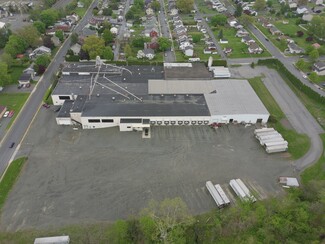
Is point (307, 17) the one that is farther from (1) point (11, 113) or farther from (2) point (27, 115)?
(1) point (11, 113)

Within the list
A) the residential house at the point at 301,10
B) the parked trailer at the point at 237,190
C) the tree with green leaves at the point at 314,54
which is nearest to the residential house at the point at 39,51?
the parked trailer at the point at 237,190

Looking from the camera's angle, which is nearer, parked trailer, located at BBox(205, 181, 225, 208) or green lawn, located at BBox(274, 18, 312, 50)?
parked trailer, located at BBox(205, 181, 225, 208)

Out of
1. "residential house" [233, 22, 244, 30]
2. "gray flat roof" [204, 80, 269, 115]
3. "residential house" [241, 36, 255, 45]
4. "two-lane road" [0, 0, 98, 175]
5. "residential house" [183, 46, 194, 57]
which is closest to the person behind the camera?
"two-lane road" [0, 0, 98, 175]

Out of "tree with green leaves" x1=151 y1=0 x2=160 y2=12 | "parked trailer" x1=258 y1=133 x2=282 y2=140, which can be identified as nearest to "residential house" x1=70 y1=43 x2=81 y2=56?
"tree with green leaves" x1=151 y1=0 x2=160 y2=12

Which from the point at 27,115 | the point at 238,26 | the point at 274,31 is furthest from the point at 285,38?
the point at 27,115

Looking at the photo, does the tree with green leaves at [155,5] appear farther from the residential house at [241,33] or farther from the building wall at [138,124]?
the building wall at [138,124]

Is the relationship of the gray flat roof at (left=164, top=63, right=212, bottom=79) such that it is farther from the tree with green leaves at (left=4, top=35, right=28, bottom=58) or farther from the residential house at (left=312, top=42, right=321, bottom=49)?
the tree with green leaves at (left=4, top=35, right=28, bottom=58)

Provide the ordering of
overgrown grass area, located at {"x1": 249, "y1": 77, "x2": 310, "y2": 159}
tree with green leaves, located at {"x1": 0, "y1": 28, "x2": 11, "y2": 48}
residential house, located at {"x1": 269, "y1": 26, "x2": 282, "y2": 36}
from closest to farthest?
1. overgrown grass area, located at {"x1": 249, "y1": 77, "x2": 310, "y2": 159}
2. tree with green leaves, located at {"x1": 0, "y1": 28, "x2": 11, "y2": 48}
3. residential house, located at {"x1": 269, "y1": 26, "x2": 282, "y2": 36}
